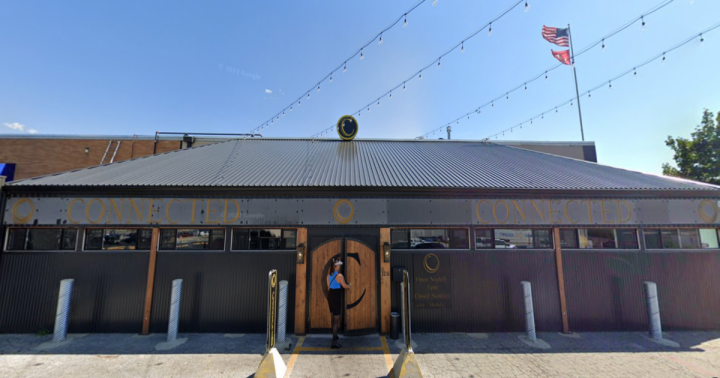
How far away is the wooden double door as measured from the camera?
299 inches

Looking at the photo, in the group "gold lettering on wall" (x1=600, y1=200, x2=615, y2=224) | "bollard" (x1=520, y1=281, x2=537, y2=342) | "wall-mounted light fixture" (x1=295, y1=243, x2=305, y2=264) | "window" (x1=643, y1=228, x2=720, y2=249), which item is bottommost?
"bollard" (x1=520, y1=281, x2=537, y2=342)

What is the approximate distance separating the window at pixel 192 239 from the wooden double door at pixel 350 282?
2745 mm

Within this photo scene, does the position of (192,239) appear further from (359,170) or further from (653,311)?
(653,311)

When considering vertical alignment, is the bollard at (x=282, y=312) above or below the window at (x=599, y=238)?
below

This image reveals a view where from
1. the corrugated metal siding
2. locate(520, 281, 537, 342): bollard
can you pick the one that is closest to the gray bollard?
the corrugated metal siding

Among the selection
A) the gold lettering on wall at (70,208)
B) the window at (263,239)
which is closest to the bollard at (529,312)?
the window at (263,239)

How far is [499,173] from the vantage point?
Answer: 959 centimetres

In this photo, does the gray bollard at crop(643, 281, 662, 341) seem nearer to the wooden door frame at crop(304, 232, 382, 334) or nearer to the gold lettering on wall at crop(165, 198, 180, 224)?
the wooden door frame at crop(304, 232, 382, 334)

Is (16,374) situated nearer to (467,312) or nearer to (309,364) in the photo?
(309,364)

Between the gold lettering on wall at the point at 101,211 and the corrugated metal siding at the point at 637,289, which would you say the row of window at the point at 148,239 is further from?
the corrugated metal siding at the point at 637,289

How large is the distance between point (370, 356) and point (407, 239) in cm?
314

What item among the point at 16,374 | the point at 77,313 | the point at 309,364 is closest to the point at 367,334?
the point at 309,364

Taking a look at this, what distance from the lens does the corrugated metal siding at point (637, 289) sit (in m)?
8.01

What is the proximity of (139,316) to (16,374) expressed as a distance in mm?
2299
